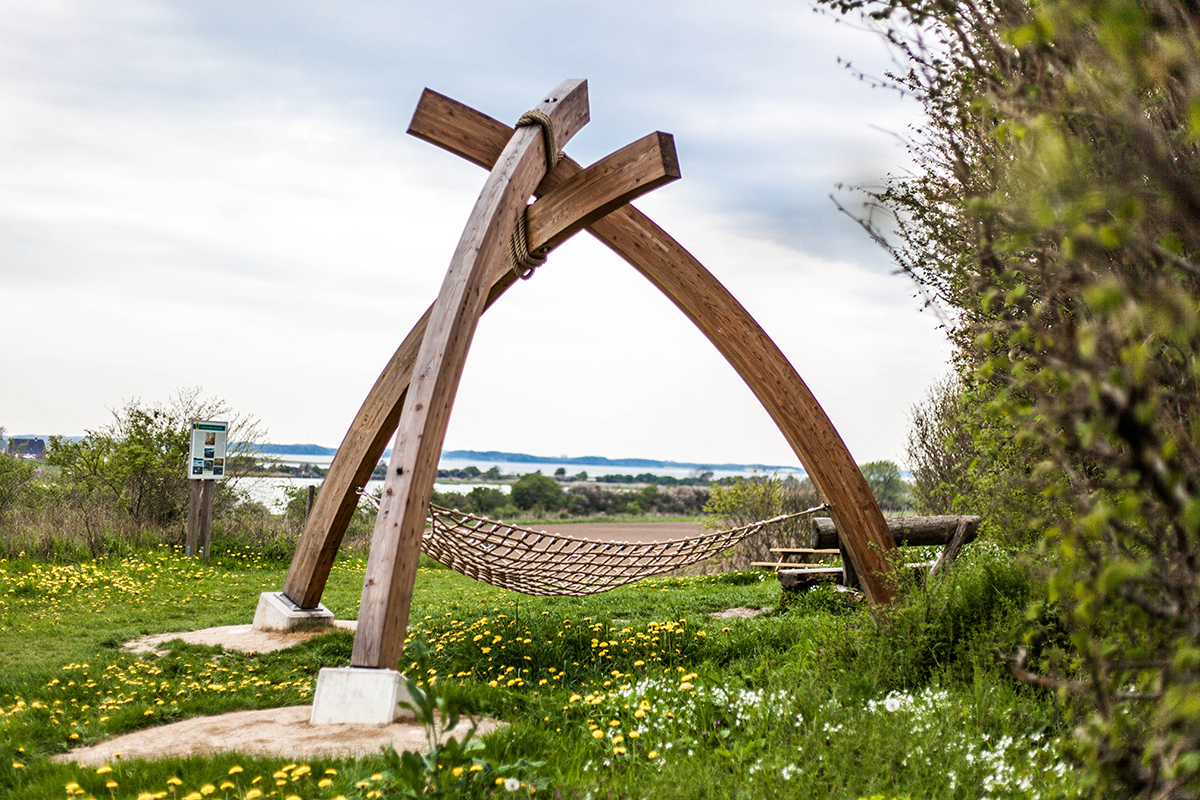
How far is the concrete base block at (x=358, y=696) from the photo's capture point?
2.80 meters

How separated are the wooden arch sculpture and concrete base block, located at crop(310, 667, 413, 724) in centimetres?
5

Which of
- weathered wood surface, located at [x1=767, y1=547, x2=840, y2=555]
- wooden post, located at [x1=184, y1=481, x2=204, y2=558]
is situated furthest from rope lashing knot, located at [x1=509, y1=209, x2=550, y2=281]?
wooden post, located at [x1=184, y1=481, x2=204, y2=558]

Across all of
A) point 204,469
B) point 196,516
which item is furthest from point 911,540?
point 196,516

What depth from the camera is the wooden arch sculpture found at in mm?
2961

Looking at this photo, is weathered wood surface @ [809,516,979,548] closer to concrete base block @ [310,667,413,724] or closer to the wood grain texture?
the wood grain texture

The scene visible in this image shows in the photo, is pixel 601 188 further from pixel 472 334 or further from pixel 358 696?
pixel 358 696

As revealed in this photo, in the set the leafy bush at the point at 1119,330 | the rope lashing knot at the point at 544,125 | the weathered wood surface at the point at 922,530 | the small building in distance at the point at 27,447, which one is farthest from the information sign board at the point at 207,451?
the leafy bush at the point at 1119,330

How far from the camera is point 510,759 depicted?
2.27m

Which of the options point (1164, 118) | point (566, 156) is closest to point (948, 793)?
point (1164, 118)

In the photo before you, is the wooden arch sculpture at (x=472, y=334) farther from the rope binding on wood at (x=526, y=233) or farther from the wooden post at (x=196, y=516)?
the wooden post at (x=196, y=516)

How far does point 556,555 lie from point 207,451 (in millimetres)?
5877

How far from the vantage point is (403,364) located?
173 inches

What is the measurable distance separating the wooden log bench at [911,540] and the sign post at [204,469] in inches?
246

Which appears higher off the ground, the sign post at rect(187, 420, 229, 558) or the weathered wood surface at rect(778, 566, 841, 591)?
the sign post at rect(187, 420, 229, 558)
